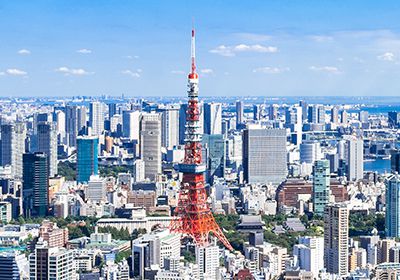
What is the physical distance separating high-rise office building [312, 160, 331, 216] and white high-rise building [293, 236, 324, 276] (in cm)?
401

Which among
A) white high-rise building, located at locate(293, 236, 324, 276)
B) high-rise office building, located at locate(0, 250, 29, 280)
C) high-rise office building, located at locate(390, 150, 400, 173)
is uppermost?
high-rise office building, located at locate(390, 150, 400, 173)

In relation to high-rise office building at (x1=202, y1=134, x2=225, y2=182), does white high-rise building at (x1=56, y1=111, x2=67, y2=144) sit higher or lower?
higher

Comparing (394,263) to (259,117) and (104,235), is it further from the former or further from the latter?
(259,117)

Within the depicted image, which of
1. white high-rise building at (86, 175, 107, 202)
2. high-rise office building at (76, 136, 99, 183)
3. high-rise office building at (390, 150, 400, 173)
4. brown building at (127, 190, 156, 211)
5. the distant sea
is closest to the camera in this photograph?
brown building at (127, 190, 156, 211)

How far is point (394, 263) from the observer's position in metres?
10.0

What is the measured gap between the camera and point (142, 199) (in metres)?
15.3

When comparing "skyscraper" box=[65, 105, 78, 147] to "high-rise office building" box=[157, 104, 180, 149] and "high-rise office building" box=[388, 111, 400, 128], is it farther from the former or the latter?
"high-rise office building" box=[388, 111, 400, 128]

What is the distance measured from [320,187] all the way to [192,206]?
4190mm

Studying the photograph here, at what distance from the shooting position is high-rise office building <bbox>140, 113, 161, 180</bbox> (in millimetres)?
19609

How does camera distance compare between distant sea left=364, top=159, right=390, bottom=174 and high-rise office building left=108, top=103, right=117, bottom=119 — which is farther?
high-rise office building left=108, top=103, right=117, bottom=119

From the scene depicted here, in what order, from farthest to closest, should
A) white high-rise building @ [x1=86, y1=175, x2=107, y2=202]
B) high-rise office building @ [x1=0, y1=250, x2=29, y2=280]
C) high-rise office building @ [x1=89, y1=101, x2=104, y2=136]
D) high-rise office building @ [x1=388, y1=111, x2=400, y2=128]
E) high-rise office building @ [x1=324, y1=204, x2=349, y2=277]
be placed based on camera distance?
high-rise office building @ [x1=388, y1=111, x2=400, y2=128] < high-rise office building @ [x1=89, y1=101, x2=104, y2=136] < white high-rise building @ [x1=86, y1=175, x2=107, y2=202] < high-rise office building @ [x1=324, y1=204, x2=349, y2=277] < high-rise office building @ [x1=0, y1=250, x2=29, y2=280]

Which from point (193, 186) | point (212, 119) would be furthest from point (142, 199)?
point (212, 119)

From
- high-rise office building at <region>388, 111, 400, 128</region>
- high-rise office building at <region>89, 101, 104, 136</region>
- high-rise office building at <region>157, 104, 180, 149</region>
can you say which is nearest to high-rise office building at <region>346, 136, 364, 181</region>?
high-rise office building at <region>157, 104, 180, 149</region>

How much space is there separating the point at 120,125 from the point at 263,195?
14484mm
